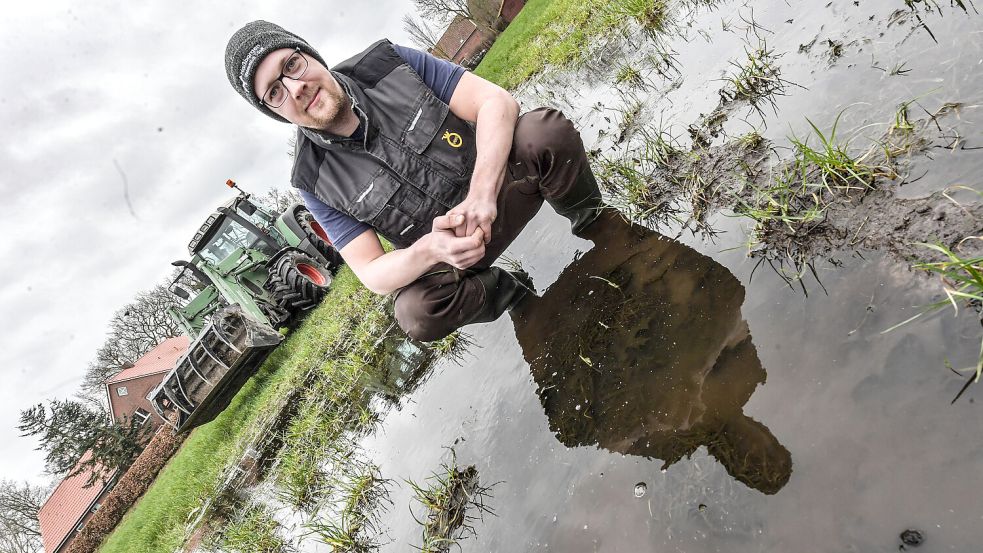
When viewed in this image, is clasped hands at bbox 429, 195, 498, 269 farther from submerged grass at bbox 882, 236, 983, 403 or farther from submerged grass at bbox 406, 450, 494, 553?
submerged grass at bbox 882, 236, 983, 403

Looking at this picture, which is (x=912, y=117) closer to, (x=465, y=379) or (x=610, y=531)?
(x=610, y=531)

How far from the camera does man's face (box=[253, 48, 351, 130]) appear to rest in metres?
2.07

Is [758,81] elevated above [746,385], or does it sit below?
above

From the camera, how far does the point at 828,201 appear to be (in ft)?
5.29

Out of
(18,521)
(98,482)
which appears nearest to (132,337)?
(18,521)

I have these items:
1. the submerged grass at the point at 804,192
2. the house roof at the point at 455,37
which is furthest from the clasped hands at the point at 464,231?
the house roof at the point at 455,37

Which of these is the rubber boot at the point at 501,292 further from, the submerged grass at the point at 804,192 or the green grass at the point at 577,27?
the green grass at the point at 577,27

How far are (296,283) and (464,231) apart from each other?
6943mm

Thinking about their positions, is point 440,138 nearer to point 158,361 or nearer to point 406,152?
point 406,152

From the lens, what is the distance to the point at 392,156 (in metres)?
2.25

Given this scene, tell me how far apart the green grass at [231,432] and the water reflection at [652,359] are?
2.63 meters

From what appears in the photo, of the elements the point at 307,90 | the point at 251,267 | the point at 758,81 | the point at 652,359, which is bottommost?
the point at 652,359

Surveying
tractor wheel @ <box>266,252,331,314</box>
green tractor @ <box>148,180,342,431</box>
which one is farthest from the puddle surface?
tractor wheel @ <box>266,252,331,314</box>

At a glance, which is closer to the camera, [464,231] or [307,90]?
[464,231]
